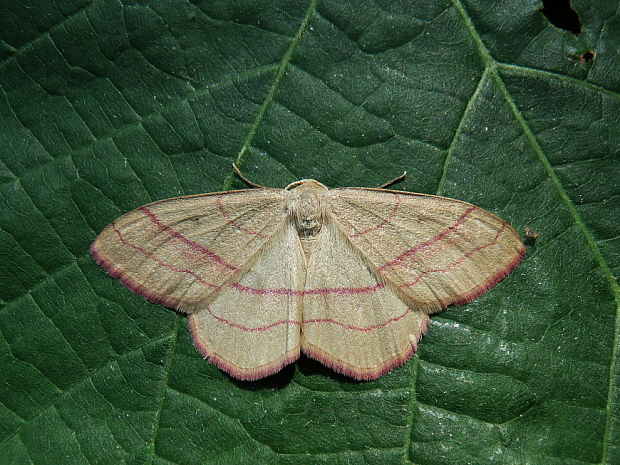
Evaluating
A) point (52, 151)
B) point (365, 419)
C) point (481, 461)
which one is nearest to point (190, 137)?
point (52, 151)

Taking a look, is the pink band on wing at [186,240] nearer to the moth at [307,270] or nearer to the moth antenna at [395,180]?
the moth at [307,270]

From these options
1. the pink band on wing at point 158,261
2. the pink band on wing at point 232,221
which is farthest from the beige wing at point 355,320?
the pink band on wing at point 158,261

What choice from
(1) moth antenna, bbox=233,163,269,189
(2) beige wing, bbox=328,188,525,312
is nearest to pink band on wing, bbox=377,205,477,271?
(2) beige wing, bbox=328,188,525,312

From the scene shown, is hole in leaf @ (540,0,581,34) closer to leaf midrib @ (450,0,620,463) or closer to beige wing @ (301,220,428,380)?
leaf midrib @ (450,0,620,463)

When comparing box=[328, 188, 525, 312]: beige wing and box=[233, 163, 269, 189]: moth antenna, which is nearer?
box=[328, 188, 525, 312]: beige wing

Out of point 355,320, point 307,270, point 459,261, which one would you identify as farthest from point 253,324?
point 459,261

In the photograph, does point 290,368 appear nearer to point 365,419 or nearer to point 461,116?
point 365,419
